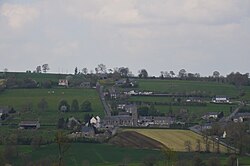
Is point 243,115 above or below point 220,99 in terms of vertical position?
below

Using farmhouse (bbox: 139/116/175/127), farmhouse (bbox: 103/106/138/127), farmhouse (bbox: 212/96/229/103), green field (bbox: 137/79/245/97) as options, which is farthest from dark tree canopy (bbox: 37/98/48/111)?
farmhouse (bbox: 212/96/229/103)

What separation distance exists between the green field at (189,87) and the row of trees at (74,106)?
2700cm

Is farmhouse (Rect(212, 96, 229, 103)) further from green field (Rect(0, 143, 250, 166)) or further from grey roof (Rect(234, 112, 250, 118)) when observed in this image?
green field (Rect(0, 143, 250, 166))

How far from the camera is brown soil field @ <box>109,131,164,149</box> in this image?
2793 inches

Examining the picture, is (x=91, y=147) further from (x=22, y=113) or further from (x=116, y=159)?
(x=22, y=113)

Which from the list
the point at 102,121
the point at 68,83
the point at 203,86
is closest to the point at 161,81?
the point at 203,86

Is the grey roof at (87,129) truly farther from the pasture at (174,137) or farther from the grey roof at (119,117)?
the grey roof at (119,117)

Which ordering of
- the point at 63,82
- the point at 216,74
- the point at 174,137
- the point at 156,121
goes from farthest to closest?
the point at 216,74 < the point at 63,82 < the point at 156,121 < the point at 174,137

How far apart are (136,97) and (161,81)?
26962 millimetres

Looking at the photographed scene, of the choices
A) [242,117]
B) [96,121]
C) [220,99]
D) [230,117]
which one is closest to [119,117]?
[96,121]

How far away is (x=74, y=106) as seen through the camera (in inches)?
3883

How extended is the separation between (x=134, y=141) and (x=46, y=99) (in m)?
34.4

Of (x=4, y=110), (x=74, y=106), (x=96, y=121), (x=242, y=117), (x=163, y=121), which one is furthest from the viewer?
(x=74, y=106)

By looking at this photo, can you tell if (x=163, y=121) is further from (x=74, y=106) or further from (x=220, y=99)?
(x=220, y=99)
